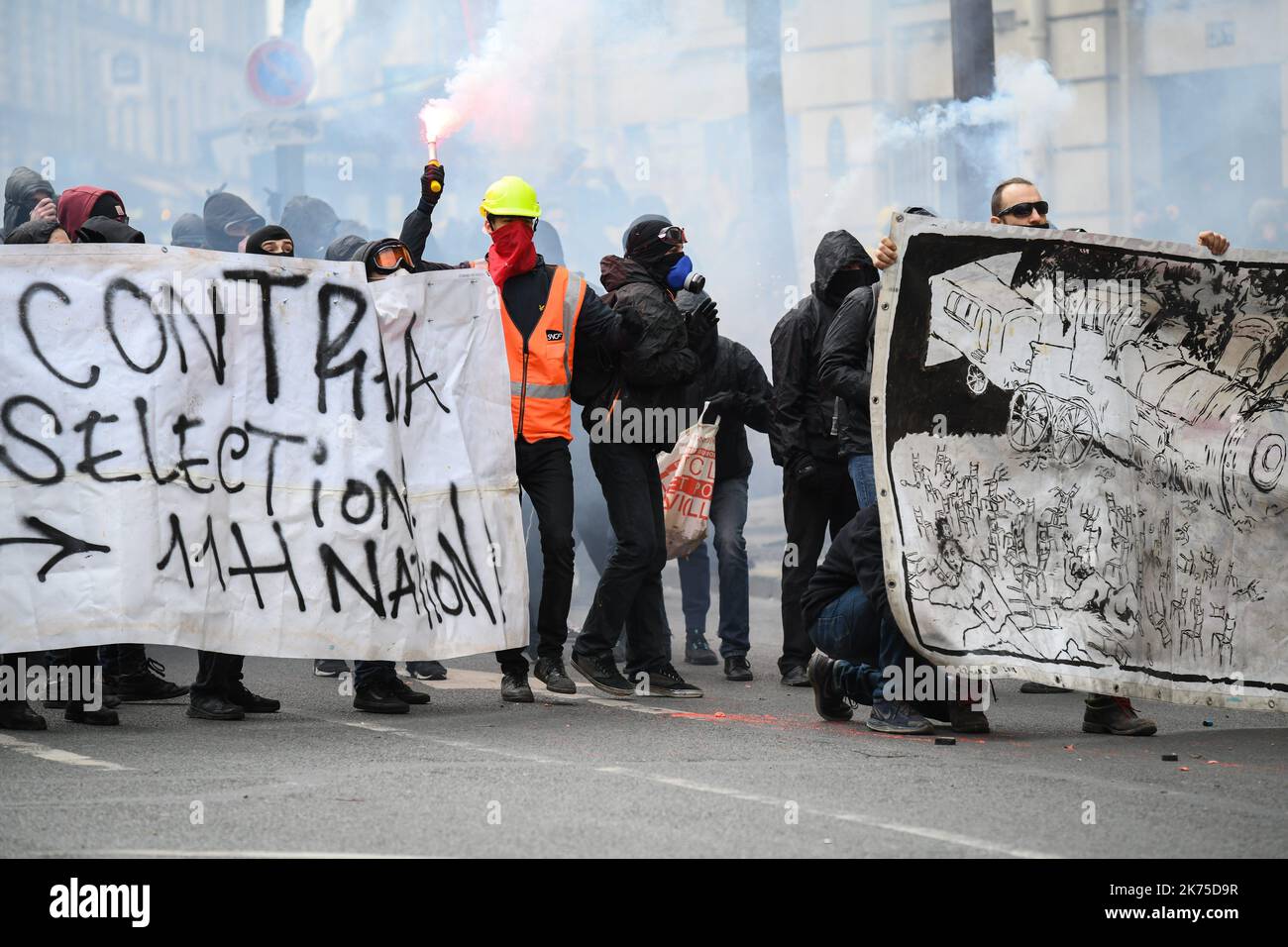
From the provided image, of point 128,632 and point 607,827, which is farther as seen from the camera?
point 128,632

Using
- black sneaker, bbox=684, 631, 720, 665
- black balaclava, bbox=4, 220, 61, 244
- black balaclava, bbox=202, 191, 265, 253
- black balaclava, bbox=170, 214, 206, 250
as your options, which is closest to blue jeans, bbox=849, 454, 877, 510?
black sneaker, bbox=684, 631, 720, 665

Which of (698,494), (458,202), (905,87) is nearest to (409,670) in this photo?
(698,494)

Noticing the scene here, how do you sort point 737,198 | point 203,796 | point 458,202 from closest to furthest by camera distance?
point 203,796, point 737,198, point 458,202

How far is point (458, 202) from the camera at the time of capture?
22.8 meters

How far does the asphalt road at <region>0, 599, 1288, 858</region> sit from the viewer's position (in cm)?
437

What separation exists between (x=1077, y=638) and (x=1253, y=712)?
1.33m

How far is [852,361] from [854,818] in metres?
2.44

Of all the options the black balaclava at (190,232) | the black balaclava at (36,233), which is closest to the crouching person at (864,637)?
the black balaclava at (36,233)

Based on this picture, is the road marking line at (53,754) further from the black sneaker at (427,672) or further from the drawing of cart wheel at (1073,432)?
the drawing of cart wheel at (1073,432)

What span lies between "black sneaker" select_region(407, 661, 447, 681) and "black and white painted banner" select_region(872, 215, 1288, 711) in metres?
2.79

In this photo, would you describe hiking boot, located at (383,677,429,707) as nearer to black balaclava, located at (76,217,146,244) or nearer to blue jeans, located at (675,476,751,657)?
blue jeans, located at (675,476,751,657)

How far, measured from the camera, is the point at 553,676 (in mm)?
7246

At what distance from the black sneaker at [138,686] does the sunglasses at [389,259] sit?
191 centimetres

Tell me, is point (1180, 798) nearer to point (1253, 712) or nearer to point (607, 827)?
point (607, 827)
